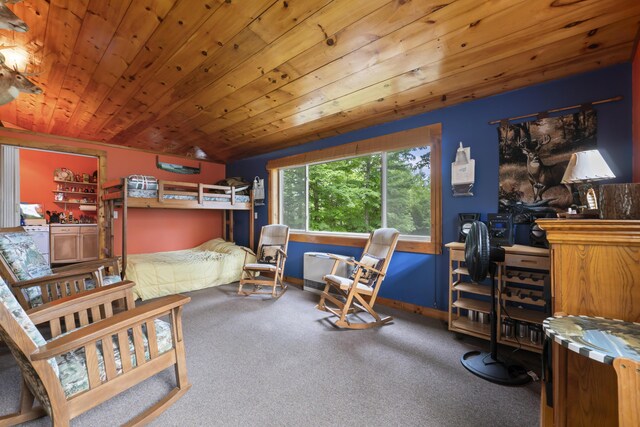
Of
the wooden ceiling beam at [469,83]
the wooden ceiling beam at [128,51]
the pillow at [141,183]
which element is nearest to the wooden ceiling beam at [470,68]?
the wooden ceiling beam at [469,83]

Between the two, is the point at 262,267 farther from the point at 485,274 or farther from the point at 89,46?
the point at 89,46

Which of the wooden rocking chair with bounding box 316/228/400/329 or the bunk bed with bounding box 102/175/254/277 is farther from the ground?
the bunk bed with bounding box 102/175/254/277

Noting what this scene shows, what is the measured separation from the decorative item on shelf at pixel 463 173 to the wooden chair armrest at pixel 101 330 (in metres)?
2.62

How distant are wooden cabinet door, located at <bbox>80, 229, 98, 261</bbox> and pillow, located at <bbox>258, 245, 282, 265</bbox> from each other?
3873mm

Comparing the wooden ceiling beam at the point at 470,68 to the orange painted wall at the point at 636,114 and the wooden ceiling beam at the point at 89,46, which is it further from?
the wooden ceiling beam at the point at 89,46

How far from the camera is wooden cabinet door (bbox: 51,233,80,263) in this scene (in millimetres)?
5020

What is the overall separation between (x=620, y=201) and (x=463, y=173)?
59.7 inches

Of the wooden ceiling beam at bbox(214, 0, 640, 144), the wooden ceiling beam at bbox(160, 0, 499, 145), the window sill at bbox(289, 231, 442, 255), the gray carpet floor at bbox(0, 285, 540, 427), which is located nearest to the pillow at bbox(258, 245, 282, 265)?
the window sill at bbox(289, 231, 442, 255)

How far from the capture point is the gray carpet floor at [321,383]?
147 cm

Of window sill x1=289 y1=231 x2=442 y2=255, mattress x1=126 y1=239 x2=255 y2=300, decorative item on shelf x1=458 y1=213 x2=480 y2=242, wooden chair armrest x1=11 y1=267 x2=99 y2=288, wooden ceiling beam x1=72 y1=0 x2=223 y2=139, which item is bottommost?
mattress x1=126 y1=239 x2=255 y2=300

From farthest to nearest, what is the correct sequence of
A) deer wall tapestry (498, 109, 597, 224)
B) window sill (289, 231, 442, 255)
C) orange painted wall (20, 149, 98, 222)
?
orange painted wall (20, 149, 98, 222) < window sill (289, 231, 442, 255) < deer wall tapestry (498, 109, 597, 224)

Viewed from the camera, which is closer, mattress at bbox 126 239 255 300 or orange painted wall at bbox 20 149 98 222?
mattress at bbox 126 239 255 300

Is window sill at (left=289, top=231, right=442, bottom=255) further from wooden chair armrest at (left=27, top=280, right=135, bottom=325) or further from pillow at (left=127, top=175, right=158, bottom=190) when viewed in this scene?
wooden chair armrest at (left=27, top=280, right=135, bottom=325)

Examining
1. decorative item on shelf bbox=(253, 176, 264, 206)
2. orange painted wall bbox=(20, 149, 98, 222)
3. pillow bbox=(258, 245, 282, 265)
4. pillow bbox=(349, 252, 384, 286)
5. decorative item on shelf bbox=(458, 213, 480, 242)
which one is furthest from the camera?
orange painted wall bbox=(20, 149, 98, 222)
